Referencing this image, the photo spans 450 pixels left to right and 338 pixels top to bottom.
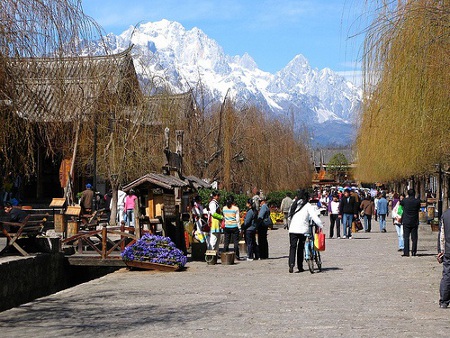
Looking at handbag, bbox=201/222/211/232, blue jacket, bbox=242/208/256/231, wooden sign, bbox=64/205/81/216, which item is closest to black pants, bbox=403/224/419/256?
blue jacket, bbox=242/208/256/231

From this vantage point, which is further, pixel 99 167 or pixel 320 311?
pixel 99 167

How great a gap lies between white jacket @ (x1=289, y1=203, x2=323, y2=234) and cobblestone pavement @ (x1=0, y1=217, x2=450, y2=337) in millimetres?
935

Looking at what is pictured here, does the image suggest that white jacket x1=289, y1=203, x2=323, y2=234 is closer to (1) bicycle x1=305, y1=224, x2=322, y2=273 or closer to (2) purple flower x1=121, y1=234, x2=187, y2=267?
(1) bicycle x1=305, y1=224, x2=322, y2=273

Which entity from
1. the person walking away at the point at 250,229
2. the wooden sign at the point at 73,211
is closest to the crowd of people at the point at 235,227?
the person walking away at the point at 250,229

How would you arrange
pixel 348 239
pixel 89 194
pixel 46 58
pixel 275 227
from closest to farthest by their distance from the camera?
pixel 46 58 < pixel 89 194 < pixel 348 239 < pixel 275 227

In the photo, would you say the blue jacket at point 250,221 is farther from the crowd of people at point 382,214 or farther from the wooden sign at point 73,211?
the wooden sign at point 73,211

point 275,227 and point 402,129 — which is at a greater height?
point 402,129

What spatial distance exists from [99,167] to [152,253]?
48.4 feet

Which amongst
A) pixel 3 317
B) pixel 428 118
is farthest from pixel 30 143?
pixel 428 118

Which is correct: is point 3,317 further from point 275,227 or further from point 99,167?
point 275,227

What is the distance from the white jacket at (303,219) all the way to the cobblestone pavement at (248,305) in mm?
935

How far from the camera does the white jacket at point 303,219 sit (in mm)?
17594

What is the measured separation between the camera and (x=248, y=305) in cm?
1222

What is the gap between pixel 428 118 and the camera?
14195 mm
